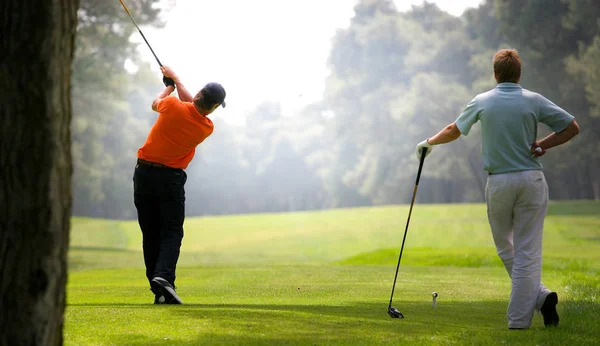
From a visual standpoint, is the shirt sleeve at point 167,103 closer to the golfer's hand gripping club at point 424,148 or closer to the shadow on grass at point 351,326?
the shadow on grass at point 351,326

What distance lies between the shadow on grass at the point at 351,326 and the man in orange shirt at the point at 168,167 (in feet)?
1.62

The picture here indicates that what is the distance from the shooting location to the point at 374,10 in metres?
69.1

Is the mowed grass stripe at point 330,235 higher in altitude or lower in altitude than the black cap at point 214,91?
lower

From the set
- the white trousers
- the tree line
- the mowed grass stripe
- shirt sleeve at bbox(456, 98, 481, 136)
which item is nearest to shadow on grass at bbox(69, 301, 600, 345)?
the white trousers

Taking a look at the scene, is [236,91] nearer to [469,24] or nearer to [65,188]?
[469,24]

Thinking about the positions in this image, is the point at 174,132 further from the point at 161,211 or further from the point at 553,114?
the point at 553,114

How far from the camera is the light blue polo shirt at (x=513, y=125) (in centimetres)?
582

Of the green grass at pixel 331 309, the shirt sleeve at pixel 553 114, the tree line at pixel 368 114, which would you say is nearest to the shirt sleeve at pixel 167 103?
the green grass at pixel 331 309

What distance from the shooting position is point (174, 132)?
7125mm

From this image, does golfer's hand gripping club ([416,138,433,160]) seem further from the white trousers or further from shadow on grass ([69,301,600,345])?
shadow on grass ([69,301,600,345])

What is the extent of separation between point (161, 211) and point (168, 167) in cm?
42

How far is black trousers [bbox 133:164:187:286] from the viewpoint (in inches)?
285

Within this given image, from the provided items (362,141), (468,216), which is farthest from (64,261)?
(362,141)

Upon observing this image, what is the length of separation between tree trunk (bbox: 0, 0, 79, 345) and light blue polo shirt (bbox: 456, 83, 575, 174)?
330cm
